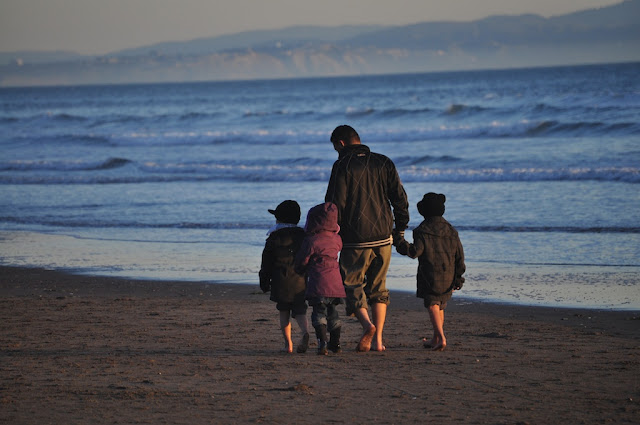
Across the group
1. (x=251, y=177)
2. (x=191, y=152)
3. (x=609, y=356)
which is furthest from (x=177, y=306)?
(x=191, y=152)

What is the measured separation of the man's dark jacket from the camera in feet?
19.0

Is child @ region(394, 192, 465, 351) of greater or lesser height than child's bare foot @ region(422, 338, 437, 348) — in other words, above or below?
above

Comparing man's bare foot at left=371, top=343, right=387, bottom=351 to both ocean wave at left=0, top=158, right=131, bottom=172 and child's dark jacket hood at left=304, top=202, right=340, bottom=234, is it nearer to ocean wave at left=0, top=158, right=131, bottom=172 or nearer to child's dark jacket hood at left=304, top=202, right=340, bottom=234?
child's dark jacket hood at left=304, top=202, right=340, bottom=234

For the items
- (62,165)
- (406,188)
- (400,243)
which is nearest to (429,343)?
(400,243)

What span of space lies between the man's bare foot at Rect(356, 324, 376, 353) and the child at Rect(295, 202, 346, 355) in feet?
0.82

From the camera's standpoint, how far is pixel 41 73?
7170 inches

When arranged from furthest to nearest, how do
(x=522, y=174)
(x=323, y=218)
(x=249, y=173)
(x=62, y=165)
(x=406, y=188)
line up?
(x=62, y=165), (x=249, y=173), (x=522, y=174), (x=406, y=188), (x=323, y=218)

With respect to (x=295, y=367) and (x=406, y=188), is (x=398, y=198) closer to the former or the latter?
(x=295, y=367)

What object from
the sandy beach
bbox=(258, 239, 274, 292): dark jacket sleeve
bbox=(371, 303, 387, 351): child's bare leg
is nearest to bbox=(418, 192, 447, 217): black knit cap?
bbox=(371, 303, 387, 351): child's bare leg

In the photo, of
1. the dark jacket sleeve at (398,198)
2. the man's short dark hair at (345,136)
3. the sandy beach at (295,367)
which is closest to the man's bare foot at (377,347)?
the sandy beach at (295,367)

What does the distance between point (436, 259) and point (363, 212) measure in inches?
24.0

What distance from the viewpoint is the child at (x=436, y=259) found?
5887 millimetres

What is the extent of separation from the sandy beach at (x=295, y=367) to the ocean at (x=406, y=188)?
1.38 m

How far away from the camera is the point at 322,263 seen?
5758mm
